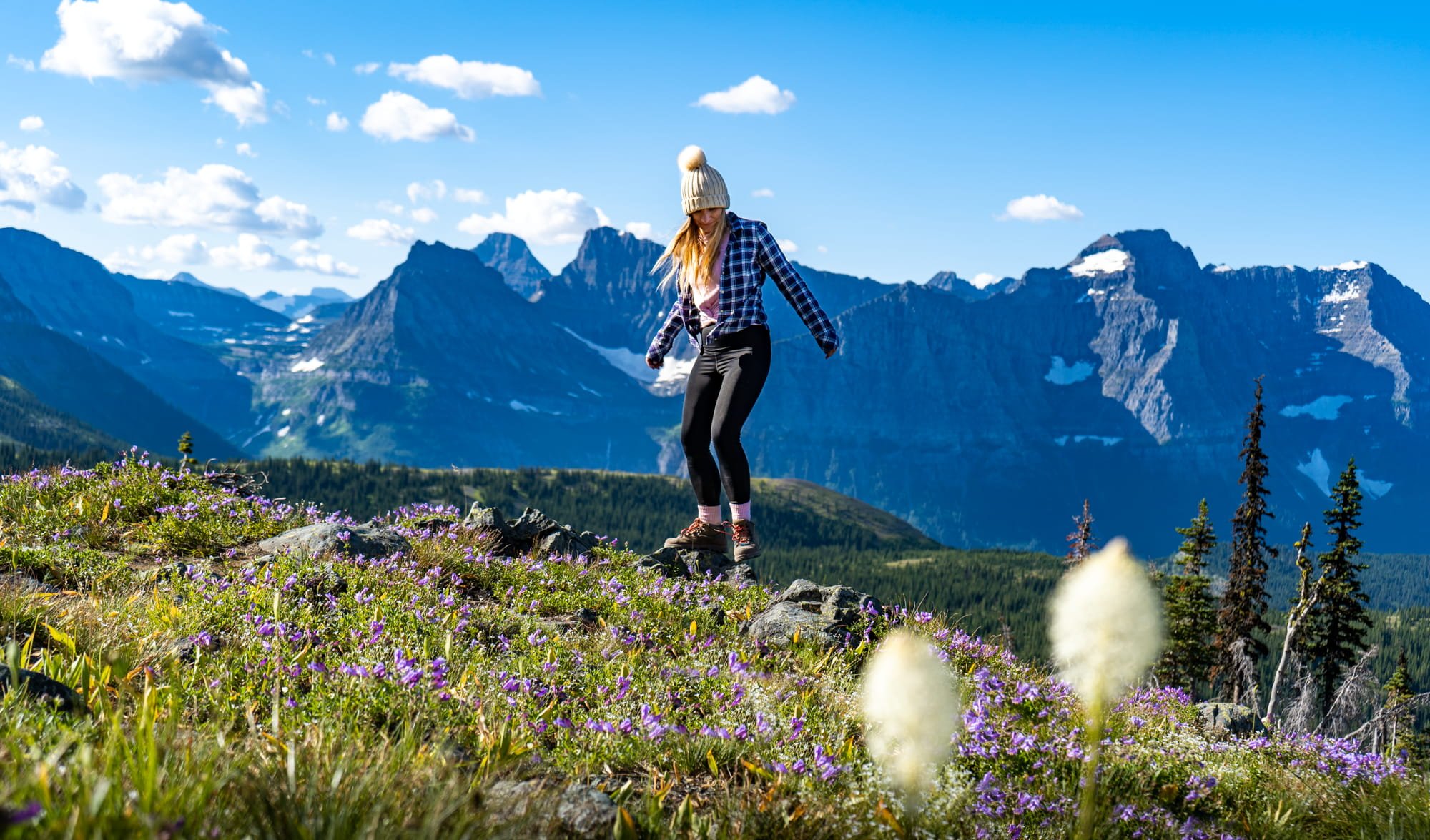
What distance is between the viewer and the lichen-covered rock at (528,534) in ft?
32.1

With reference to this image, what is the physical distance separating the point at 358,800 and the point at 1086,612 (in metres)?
2.28

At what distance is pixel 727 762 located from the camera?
457 centimetres

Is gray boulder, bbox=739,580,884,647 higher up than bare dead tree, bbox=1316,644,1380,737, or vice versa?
gray boulder, bbox=739,580,884,647

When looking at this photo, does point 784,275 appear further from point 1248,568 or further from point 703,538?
point 1248,568

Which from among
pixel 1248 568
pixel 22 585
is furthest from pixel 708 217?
pixel 1248 568

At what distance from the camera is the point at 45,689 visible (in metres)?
3.72

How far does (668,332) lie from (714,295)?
3.30 feet

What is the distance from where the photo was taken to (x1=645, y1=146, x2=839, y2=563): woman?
29.6ft

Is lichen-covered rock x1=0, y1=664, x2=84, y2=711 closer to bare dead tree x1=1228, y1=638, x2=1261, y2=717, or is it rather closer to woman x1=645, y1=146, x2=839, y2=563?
woman x1=645, y1=146, x2=839, y2=563

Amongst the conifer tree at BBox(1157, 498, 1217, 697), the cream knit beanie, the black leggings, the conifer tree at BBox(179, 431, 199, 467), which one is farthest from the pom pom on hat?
the conifer tree at BBox(1157, 498, 1217, 697)

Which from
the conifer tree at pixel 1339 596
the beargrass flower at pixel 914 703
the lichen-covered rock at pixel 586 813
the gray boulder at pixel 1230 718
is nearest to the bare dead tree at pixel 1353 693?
the conifer tree at pixel 1339 596

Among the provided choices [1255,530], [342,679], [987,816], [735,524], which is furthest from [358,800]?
[1255,530]

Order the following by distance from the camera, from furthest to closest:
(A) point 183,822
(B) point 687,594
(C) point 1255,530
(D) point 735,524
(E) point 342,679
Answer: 1. (C) point 1255,530
2. (D) point 735,524
3. (B) point 687,594
4. (E) point 342,679
5. (A) point 183,822

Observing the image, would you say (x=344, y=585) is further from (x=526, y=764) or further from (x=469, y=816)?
(x=469, y=816)
